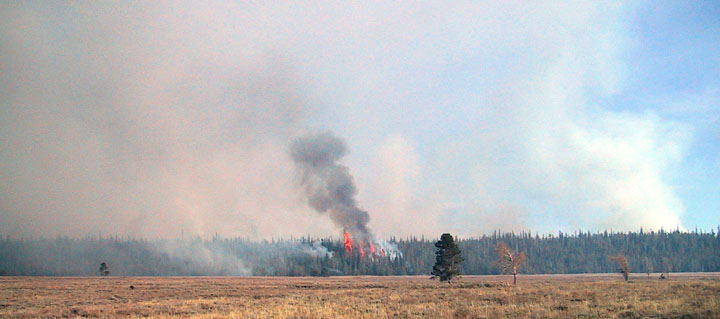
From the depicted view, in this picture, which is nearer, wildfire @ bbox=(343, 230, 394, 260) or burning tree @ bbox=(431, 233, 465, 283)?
burning tree @ bbox=(431, 233, 465, 283)

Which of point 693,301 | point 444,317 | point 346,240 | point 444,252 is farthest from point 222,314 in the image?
point 346,240

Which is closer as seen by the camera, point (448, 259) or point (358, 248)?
point (448, 259)

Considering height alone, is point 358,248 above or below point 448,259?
below

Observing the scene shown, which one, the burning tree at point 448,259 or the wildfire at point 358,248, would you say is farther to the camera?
the wildfire at point 358,248

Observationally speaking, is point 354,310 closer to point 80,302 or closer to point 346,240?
point 80,302

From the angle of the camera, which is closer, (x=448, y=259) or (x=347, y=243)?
(x=448, y=259)

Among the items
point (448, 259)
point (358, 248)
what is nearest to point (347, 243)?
point (358, 248)

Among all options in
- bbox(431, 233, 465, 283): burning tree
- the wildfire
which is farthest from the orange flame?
bbox(431, 233, 465, 283): burning tree

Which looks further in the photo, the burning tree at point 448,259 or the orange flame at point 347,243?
the orange flame at point 347,243

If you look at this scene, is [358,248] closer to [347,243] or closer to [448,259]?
[347,243]

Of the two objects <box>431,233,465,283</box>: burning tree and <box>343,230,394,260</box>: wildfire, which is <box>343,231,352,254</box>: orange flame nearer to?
<box>343,230,394,260</box>: wildfire

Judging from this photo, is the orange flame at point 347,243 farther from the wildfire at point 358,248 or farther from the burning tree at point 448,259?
the burning tree at point 448,259

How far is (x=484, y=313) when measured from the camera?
1415 inches

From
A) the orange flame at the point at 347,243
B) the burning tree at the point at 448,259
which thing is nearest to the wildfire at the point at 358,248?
the orange flame at the point at 347,243
